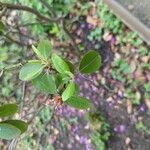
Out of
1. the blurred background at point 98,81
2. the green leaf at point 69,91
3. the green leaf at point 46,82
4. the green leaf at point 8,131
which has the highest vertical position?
the blurred background at point 98,81

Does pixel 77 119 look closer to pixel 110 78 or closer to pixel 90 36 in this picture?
pixel 110 78

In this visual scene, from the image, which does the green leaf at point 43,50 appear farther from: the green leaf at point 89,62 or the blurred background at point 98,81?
the blurred background at point 98,81

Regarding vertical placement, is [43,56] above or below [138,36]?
below

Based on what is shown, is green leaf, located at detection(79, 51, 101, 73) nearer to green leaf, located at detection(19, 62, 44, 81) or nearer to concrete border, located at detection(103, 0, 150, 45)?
green leaf, located at detection(19, 62, 44, 81)

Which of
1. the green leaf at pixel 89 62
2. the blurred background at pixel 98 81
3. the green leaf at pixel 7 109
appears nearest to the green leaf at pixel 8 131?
the green leaf at pixel 7 109

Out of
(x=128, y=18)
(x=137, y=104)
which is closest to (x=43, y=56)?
(x=128, y=18)

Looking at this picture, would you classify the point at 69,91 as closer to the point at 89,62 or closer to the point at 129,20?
the point at 89,62

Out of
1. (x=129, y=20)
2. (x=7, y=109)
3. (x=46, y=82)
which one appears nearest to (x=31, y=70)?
(x=46, y=82)
